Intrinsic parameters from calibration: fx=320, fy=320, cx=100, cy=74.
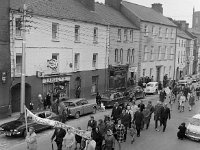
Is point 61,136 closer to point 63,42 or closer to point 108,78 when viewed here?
point 63,42

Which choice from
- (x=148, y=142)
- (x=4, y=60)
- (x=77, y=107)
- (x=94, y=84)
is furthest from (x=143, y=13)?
(x=148, y=142)

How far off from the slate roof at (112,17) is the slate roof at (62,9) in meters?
2.00

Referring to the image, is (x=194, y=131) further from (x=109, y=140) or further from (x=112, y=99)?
(x=112, y=99)

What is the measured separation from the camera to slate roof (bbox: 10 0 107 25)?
26.1 metres

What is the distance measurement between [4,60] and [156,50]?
32.6 m

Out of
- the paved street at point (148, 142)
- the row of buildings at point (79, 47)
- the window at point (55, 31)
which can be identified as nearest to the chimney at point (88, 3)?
the row of buildings at point (79, 47)

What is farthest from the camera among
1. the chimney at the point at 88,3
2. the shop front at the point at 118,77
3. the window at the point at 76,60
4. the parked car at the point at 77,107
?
the shop front at the point at 118,77

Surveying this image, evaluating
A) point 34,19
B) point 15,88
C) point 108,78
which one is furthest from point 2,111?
point 108,78

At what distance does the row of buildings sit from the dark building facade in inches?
2.8

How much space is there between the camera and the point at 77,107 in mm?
23969

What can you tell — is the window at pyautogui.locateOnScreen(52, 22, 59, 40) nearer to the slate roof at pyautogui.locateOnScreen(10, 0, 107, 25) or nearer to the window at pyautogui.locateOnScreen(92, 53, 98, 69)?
the slate roof at pyautogui.locateOnScreen(10, 0, 107, 25)

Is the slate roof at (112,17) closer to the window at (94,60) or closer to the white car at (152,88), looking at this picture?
the window at (94,60)

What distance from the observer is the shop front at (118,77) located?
3847 cm

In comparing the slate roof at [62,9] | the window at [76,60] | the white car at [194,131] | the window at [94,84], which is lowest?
the white car at [194,131]
